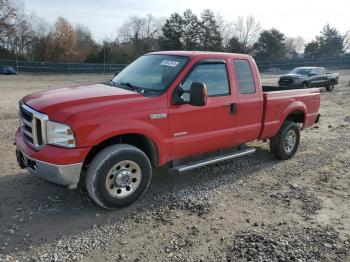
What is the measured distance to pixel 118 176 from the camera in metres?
4.52

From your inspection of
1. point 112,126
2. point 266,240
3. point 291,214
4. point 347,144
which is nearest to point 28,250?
point 112,126

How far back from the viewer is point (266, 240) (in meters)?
4.08

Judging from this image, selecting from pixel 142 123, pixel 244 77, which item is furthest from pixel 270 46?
pixel 142 123

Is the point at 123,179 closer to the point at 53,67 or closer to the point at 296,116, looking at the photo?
the point at 296,116

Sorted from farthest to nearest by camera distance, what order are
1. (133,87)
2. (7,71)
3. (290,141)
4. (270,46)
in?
1. (270,46)
2. (7,71)
3. (290,141)
4. (133,87)

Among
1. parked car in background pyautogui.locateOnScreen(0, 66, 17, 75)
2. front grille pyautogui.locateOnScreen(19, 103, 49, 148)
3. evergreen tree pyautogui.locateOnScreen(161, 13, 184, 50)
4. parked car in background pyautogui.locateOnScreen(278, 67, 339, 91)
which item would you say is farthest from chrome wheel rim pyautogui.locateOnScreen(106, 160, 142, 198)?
evergreen tree pyautogui.locateOnScreen(161, 13, 184, 50)

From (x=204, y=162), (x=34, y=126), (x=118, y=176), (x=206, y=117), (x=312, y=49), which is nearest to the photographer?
(x=34, y=126)

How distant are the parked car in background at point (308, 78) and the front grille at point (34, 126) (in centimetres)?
1892

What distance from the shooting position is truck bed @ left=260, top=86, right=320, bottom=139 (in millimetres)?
6316

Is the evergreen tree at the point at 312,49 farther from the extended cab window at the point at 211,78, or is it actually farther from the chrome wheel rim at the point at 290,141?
the extended cab window at the point at 211,78

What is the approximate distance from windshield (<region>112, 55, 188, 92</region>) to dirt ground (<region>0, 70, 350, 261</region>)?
156 cm

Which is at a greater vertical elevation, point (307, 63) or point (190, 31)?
point (190, 31)

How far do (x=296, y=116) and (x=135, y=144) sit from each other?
12.8 ft

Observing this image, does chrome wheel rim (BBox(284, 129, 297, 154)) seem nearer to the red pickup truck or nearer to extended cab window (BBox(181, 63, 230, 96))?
the red pickup truck
